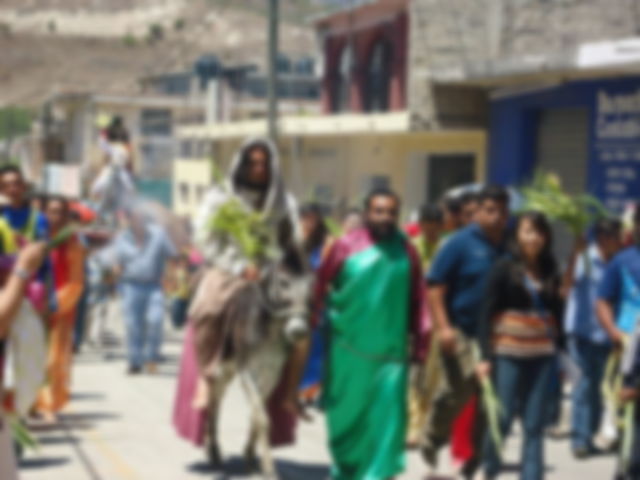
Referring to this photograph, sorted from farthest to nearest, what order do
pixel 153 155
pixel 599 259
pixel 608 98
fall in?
pixel 153 155 < pixel 608 98 < pixel 599 259

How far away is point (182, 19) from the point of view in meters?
180

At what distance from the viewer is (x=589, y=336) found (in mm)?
9797

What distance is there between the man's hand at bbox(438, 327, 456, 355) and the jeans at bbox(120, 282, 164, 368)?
262 inches

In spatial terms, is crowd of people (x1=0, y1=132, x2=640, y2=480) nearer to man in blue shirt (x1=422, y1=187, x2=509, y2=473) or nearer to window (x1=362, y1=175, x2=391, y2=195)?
man in blue shirt (x1=422, y1=187, x2=509, y2=473)

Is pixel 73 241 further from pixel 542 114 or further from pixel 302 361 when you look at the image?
pixel 542 114

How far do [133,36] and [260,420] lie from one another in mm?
163312

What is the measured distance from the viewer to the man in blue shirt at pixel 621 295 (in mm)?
7578

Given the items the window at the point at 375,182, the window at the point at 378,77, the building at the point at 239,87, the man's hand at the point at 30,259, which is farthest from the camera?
the building at the point at 239,87

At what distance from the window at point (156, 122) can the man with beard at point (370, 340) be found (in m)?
47.2

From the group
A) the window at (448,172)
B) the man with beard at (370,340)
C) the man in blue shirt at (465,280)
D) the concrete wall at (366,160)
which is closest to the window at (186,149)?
the concrete wall at (366,160)

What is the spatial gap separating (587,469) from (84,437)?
11.9 ft

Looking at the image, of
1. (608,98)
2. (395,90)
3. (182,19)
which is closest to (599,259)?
(608,98)

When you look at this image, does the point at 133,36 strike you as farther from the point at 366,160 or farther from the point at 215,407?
the point at 215,407

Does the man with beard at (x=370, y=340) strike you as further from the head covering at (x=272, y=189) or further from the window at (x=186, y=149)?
the window at (x=186, y=149)
